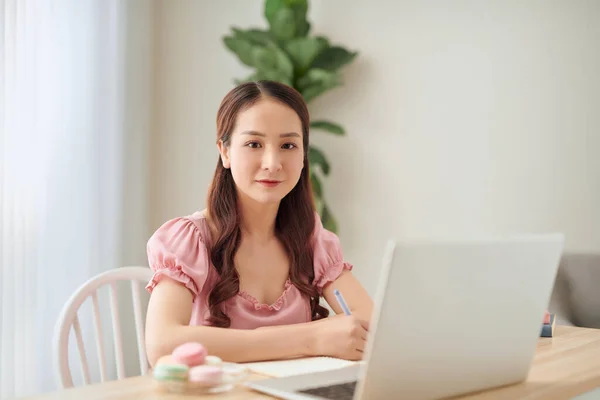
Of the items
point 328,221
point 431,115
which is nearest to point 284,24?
point 431,115

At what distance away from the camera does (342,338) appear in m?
1.22

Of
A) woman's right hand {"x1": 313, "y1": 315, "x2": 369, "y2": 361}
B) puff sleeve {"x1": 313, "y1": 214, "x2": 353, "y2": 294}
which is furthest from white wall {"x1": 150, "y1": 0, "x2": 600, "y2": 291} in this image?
woman's right hand {"x1": 313, "y1": 315, "x2": 369, "y2": 361}

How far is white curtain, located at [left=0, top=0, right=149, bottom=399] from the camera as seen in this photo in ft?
8.87

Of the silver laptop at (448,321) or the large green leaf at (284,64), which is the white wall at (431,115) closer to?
the large green leaf at (284,64)

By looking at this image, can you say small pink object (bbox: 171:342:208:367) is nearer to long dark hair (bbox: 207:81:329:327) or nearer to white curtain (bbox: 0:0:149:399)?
long dark hair (bbox: 207:81:329:327)

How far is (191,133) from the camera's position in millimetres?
3689

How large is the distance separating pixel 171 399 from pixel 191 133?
2853 mm

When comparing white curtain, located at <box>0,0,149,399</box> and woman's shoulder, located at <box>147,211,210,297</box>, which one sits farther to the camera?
white curtain, located at <box>0,0,149,399</box>

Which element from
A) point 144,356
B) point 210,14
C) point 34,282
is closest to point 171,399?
point 144,356

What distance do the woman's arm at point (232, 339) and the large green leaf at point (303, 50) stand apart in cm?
220

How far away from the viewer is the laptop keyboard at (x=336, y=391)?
0.93 metres

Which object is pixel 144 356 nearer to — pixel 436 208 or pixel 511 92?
pixel 436 208

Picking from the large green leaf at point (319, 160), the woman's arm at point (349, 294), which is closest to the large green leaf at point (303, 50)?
the large green leaf at point (319, 160)

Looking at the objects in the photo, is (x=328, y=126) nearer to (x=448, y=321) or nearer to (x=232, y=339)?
(x=232, y=339)
